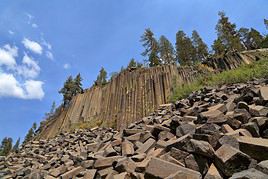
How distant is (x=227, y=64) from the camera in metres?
→ 13.2

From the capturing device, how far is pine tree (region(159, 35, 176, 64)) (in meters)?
30.0

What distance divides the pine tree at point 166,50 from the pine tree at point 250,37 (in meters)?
11.8

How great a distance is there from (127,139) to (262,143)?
2.67 metres

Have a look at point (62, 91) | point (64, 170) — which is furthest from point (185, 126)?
point (62, 91)

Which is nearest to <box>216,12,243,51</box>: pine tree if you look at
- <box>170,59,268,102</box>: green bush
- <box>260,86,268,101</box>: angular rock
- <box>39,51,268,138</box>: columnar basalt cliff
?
<box>39,51,268,138</box>: columnar basalt cliff

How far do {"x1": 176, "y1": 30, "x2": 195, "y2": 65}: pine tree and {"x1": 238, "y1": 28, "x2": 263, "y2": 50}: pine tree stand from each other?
934 centimetres

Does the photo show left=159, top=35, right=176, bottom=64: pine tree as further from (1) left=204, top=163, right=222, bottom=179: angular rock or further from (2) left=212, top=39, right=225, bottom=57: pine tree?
(1) left=204, top=163, right=222, bottom=179: angular rock

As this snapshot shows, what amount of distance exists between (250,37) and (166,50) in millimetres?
14702

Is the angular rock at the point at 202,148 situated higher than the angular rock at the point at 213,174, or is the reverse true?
the angular rock at the point at 202,148

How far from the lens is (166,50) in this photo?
1201 inches

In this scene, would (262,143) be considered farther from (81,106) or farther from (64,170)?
(81,106)

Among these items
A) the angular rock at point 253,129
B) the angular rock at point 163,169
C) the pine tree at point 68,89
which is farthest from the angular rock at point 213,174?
the pine tree at point 68,89

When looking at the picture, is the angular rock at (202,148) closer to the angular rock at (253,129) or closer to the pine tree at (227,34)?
the angular rock at (253,129)

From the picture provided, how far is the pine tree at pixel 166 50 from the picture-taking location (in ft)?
98.5
